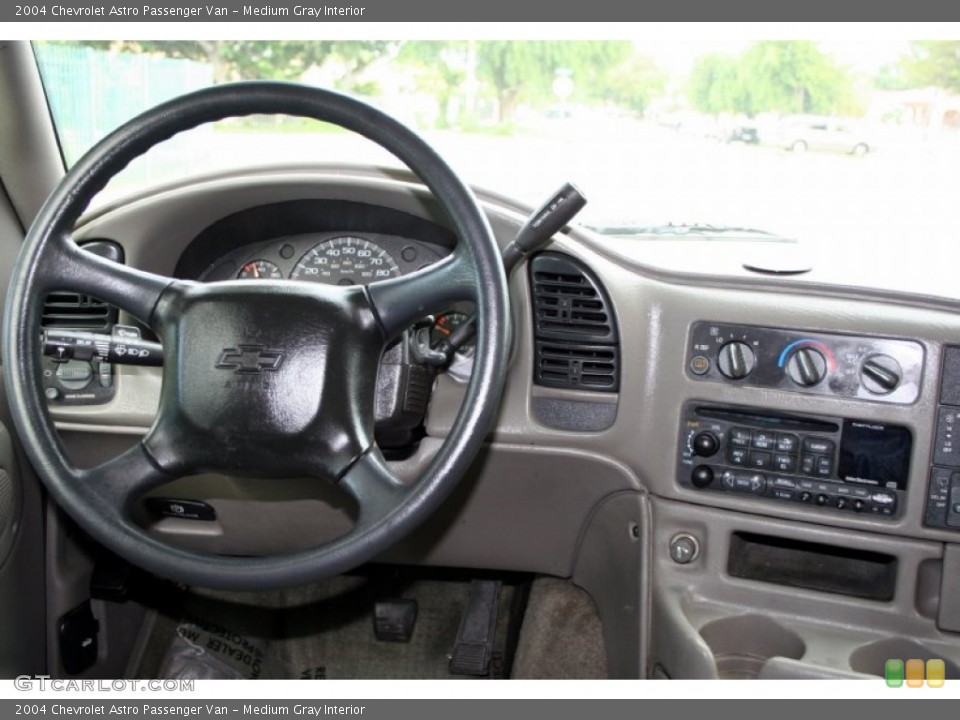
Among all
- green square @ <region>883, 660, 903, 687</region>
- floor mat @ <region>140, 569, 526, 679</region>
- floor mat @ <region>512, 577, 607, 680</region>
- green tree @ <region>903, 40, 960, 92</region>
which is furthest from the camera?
floor mat @ <region>140, 569, 526, 679</region>

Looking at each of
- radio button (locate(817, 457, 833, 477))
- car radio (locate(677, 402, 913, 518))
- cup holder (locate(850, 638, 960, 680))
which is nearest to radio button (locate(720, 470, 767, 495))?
car radio (locate(677, 402, 913, 518))

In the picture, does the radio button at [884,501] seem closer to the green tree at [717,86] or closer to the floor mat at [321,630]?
the green tree at [717,86]

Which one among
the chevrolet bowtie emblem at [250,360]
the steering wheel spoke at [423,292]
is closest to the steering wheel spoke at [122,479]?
the chevrolet bowtie emblem at [250,360]

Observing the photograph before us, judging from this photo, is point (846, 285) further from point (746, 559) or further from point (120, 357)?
point (120, 357)

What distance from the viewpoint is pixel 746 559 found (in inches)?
80.8

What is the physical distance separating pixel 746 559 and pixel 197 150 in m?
1.49

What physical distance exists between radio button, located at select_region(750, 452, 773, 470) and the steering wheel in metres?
0.70

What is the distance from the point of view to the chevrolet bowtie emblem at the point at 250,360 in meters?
1.49

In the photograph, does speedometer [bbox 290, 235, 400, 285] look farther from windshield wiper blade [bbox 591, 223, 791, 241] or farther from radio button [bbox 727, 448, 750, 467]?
radio button [bbox 727, 448, 750, 467]

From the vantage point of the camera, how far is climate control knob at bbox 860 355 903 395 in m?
1.81

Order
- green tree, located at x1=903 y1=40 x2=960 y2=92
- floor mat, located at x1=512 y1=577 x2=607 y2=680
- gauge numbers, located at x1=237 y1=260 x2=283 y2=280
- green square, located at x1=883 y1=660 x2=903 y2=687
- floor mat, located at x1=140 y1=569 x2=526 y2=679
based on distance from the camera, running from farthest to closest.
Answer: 1. floor mat, located at x1=140 y1=569 x2=526 y2=679
2. floor mat, located at x1=512 y1=577 x2=607 y2=680
3. gauge numbers, located at x1=237 y1=260 x2=283 y2=280
4. green tree, located at x1=903 y1=40 x2=960 y2=92
5. green square, located at x1=883 y1=660 x2=903 y2=687

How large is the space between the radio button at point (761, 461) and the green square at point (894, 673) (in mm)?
407

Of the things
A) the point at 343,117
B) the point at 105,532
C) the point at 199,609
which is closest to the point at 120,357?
the point at 105,532
